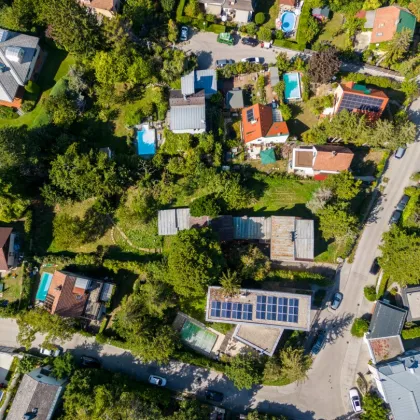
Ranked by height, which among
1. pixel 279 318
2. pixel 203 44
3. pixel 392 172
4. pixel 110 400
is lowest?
pixel 110 400

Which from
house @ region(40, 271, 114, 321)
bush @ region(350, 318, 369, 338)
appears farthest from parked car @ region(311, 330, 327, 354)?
house @ region(40, 271, 114, 321)

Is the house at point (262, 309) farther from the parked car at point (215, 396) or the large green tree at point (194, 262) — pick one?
the parked car at point (215, 396)

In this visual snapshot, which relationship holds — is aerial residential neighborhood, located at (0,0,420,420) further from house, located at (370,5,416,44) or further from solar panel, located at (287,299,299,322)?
house, located at (370,5,416,44)

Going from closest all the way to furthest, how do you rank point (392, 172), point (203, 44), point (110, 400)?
point (110, 400)
point (392, 172)
point (203, 44)

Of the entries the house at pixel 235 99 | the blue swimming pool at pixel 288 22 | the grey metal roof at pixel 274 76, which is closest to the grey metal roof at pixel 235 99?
the house at pixel 235 99

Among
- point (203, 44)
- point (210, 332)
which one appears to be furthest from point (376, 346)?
point (203, 44)

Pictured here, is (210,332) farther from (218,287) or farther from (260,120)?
(260,120)
